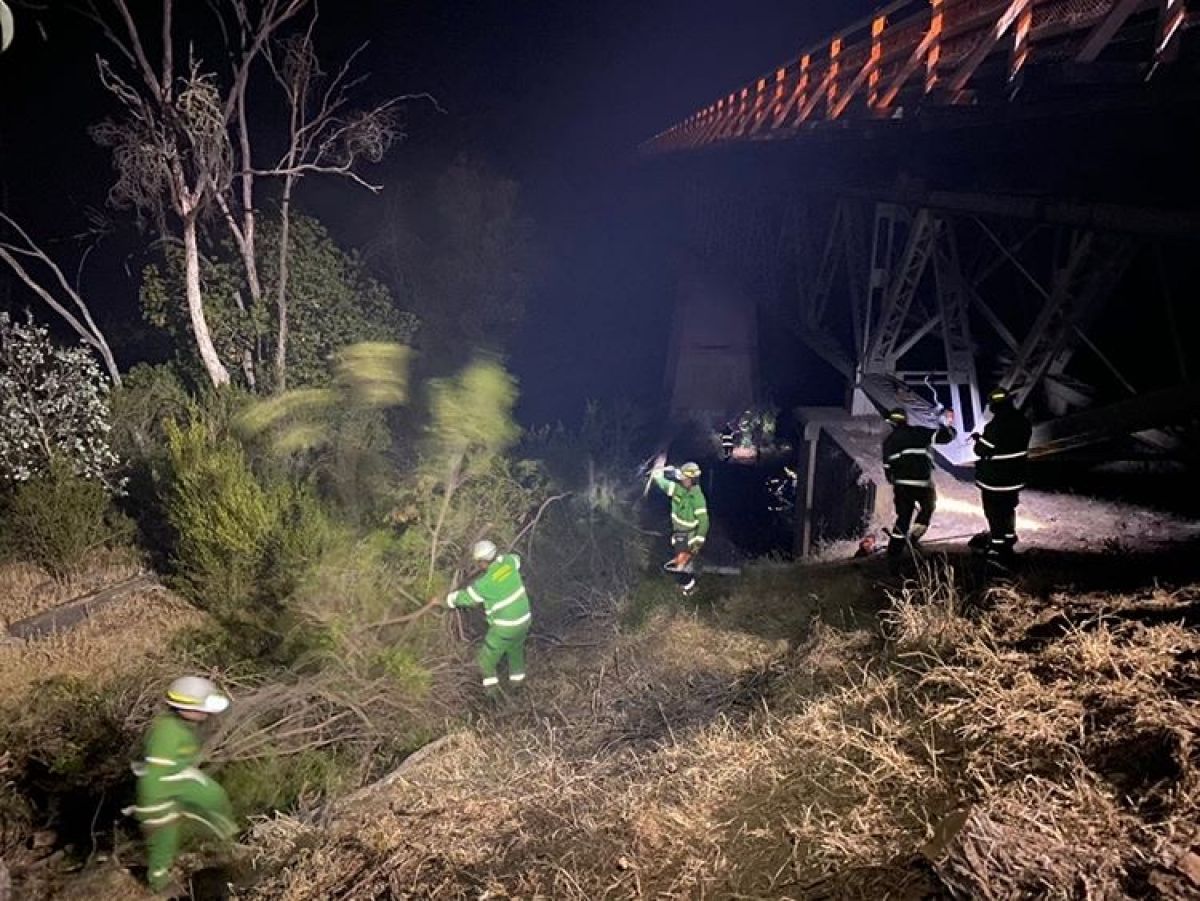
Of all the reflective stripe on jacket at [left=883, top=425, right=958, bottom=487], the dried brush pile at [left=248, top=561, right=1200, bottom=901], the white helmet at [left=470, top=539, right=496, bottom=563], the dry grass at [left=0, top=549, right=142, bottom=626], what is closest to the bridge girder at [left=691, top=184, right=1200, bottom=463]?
the reflective stripe on jacket at [left=883, top=425, right=958, bottom=487]

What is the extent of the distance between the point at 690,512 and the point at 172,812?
5.51 metres

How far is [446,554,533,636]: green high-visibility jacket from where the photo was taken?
634 centimetres

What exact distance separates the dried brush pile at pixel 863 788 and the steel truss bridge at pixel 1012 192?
2779 mm

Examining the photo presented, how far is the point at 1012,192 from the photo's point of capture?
262 inches

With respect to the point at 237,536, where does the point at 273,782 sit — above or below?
below

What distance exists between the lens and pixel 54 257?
20.0 meters

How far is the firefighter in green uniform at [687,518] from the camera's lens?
8.41 meters

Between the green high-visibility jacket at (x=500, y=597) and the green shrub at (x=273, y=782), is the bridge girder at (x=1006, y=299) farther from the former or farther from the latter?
the green shrub at (x=273, y=782)

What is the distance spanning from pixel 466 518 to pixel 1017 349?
6073 millimetres

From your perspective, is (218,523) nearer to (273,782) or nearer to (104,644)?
(104,644)

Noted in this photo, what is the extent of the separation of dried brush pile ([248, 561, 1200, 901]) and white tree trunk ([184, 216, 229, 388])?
27.6ft

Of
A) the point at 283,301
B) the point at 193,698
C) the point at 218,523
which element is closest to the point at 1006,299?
the point at 218,523

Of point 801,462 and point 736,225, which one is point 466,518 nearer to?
point 801,462

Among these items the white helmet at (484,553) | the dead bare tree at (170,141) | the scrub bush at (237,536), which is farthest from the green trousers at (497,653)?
the dead bare tree at (170,141)
